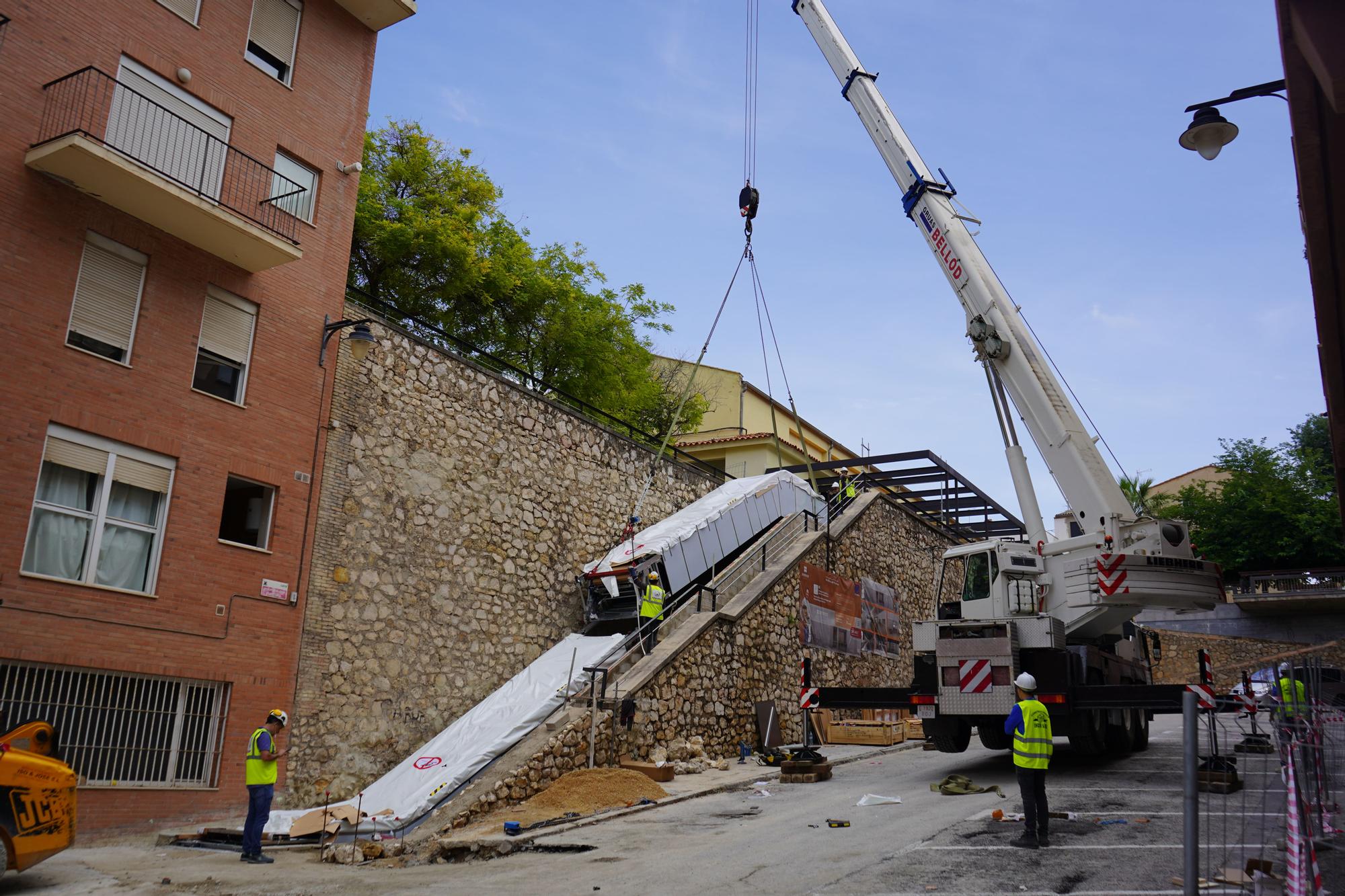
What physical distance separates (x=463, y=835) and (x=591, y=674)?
4310 mm

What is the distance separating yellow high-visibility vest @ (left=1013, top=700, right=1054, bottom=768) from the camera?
8.84m

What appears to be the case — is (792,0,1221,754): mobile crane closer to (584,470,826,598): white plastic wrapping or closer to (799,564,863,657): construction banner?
(584,470,826,598): white plastic wrapping

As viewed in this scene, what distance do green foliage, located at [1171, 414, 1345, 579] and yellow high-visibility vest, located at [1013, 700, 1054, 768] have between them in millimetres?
39661

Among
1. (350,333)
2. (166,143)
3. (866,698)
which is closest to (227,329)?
(350,333)

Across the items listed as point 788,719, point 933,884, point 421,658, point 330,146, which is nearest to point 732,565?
point 788,719

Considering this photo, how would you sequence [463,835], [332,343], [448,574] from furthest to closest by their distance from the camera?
1. [448,574]
2. [332,343]
3. [463,835]

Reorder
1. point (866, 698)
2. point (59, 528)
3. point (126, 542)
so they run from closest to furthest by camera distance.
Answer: point (59, 528) < point (126, 542) < point (866, 698)

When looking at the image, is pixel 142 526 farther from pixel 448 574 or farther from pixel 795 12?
pixel 795 12

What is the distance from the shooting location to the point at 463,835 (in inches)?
409

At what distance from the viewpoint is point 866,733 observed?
62.0ft

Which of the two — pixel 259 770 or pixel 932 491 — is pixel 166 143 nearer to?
pixel 259 770

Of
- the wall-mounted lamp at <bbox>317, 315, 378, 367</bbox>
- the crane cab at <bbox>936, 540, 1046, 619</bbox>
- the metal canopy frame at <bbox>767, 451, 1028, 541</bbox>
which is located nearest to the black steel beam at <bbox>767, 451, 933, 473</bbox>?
the metal canopy frame at <bbox>767, 451, 1028, 541</bbox>

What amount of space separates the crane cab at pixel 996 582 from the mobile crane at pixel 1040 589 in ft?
0.07

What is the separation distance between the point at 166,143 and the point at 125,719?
23.3 feet
